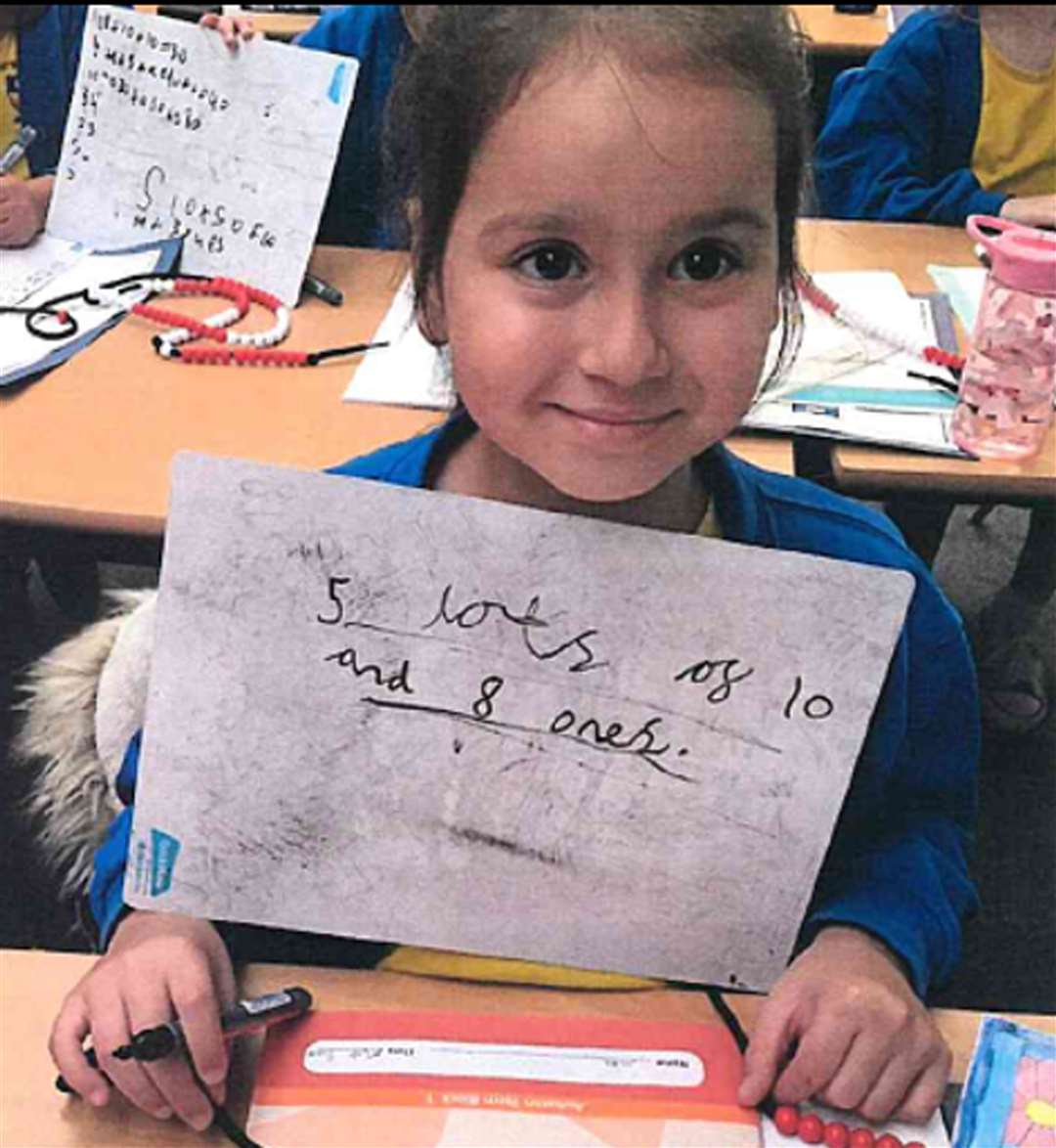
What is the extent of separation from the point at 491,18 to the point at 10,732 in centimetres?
131

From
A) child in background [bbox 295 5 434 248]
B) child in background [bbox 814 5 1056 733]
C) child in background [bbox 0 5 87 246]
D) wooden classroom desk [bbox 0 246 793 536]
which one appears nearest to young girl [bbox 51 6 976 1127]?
wooden classroom desk [bbox 0 246 793 536]

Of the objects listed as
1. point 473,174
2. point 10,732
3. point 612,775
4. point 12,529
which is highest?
point 473,174

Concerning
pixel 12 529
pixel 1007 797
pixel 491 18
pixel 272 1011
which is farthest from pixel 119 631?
pixel 1007 797

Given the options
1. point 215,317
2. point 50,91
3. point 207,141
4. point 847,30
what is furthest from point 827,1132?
point 847,30

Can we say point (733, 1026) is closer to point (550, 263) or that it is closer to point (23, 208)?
point (550, 263)

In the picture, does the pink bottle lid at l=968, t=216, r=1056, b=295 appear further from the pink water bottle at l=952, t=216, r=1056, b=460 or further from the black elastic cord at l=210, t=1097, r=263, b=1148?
the black elastic cord at l=210, t=1097, r=263, b=1148

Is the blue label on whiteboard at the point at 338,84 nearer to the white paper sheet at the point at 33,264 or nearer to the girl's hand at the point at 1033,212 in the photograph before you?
the white paper sheet at the point at 33,264

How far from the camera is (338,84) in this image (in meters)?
1.35

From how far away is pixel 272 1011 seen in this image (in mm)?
636

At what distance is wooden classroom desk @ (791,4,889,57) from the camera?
263cm

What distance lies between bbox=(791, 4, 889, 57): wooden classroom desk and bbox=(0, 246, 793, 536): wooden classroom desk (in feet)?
5.33

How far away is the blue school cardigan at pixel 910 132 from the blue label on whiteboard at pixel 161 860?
1.46m

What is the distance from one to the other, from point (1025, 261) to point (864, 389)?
196mm

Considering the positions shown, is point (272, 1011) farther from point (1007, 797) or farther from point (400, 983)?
point (1007, 797)
